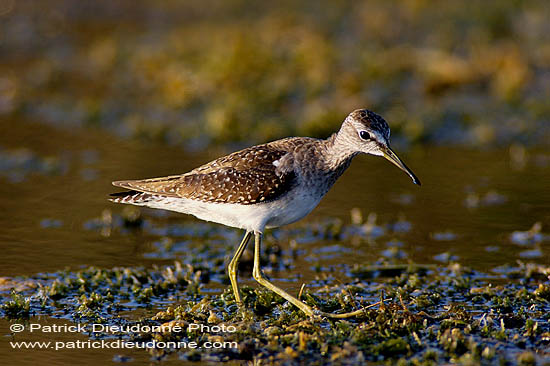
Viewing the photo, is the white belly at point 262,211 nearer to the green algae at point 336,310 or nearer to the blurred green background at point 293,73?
the green algae at point 336,310

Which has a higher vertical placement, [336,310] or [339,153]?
[339,153]

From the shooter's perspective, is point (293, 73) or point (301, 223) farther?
point (293, 73)

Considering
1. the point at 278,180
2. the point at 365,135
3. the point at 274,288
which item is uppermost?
the point at 365,135

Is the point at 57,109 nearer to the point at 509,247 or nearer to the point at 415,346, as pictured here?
the point at 509,247

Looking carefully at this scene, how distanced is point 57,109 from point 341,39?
7.38 meters

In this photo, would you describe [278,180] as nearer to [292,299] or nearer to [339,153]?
[339,153]

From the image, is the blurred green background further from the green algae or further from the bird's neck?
the bird's neck

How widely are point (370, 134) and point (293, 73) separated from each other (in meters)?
9.57

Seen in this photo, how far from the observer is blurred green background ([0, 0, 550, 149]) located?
15555mm

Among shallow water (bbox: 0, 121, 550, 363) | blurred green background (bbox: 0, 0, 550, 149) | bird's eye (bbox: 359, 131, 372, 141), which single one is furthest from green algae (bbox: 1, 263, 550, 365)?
blurred green background (bbox: 0, 0, 550, 149)

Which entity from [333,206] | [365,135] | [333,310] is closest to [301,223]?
[333,206]

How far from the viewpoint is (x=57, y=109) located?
17438 millimetres

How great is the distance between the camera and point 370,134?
824cm

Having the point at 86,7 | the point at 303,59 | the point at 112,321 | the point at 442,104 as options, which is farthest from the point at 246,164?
the point at 86,7
